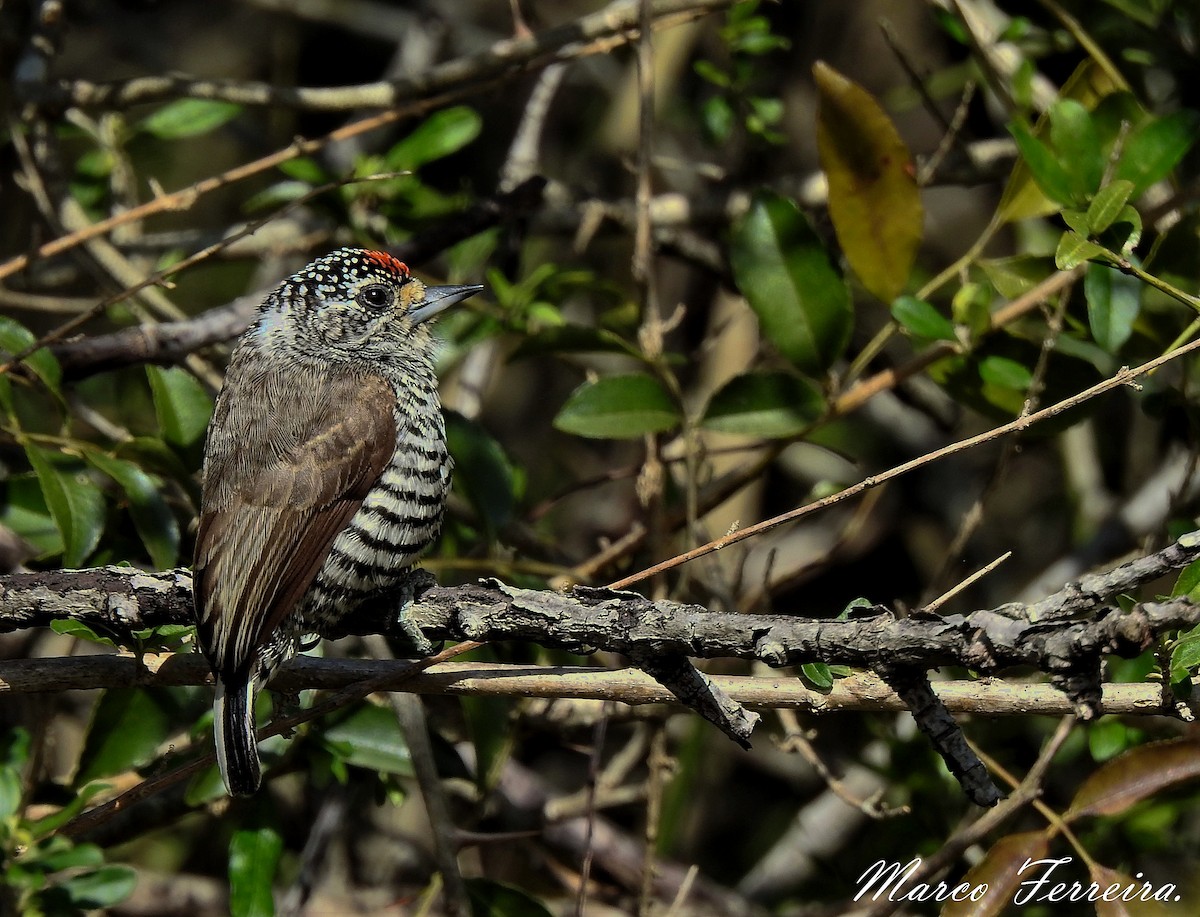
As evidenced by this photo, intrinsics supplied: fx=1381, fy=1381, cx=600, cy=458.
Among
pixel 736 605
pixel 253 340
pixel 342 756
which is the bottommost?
pixel 736 605

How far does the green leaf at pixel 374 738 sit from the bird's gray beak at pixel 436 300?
1188 mm

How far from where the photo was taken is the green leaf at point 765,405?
3.76 meters

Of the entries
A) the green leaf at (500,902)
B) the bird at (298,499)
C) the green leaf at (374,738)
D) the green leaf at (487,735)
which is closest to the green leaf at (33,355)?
the bird at (298,499)

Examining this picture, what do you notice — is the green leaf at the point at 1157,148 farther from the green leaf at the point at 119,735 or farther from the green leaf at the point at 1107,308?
the green leaf at the point at 119,735

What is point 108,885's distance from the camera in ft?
10.9

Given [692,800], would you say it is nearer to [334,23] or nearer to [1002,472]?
[1002,472]

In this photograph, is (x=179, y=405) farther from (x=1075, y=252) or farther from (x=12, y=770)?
(x=1075, y=252)

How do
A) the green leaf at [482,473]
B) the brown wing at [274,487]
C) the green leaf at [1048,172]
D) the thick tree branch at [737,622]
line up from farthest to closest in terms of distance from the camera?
1. the green leaf at [482,473]
2. the green leaf at [1048,172]
3. the brown wing at [274,487]
4. the thick tree branch at [737,622]

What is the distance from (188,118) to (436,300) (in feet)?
3.93

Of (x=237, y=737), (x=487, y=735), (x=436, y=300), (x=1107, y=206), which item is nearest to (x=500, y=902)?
(x=487, y=735)

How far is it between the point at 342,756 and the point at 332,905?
131cm

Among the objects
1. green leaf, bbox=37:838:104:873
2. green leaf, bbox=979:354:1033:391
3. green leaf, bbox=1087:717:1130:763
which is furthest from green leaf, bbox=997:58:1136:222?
green leaf, bbox=37:838:104:873

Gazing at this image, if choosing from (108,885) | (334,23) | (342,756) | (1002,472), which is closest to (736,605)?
(1002,472)

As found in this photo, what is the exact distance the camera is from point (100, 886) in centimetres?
331
